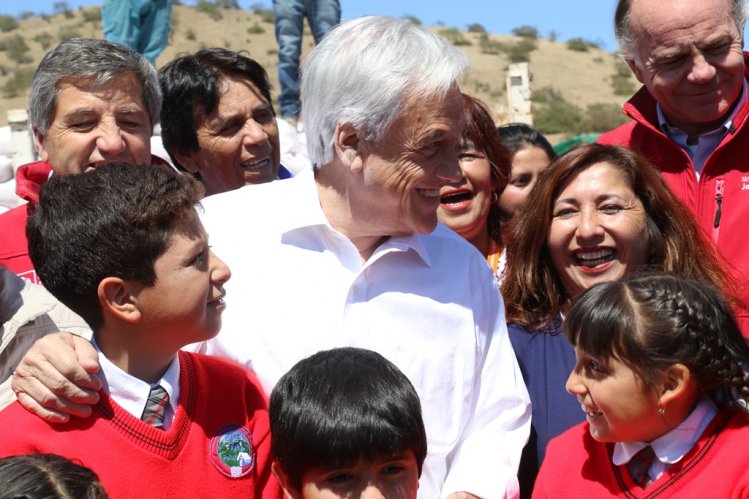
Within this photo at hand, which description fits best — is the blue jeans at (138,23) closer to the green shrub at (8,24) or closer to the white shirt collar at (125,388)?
the white shirt collar at (125,388)

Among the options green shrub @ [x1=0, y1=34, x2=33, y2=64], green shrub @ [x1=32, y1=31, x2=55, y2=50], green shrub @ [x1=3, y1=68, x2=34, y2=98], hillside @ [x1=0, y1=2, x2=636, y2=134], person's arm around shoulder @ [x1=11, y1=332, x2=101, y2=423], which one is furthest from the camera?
green shrub @ [x1=32, y1=31, x2=55, y2=50]

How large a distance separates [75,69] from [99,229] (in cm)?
127

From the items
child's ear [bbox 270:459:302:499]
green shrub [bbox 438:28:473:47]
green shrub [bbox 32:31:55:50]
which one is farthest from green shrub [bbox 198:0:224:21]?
child's ear [bbox 270:459:302:499]

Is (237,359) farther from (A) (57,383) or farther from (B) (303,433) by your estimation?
(A) (57,383)

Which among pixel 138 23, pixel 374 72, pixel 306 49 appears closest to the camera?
pixel 374 72

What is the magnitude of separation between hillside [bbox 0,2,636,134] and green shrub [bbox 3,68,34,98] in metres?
0.03

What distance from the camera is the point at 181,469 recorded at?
256cm

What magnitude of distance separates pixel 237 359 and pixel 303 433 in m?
0.56

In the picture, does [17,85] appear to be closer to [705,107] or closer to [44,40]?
[44,40]

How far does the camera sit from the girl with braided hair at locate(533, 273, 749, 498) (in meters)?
2.83

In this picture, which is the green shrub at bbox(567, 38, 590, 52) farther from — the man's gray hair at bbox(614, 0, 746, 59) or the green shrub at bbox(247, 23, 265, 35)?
the man's gray hair at bbox(614, 0, 746, 59)

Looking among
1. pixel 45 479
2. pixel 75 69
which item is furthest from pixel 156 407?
pixel 75 69

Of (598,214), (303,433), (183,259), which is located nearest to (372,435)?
(303,433)

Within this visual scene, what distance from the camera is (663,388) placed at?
285 cm
